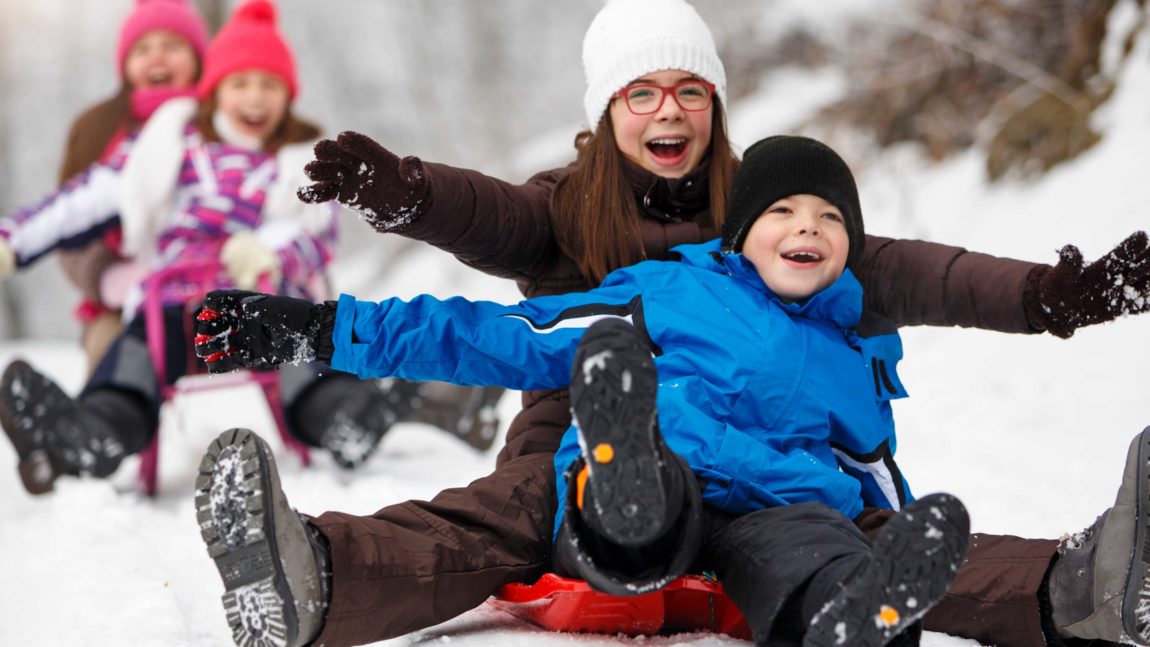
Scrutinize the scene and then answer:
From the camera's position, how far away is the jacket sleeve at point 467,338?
195 centimetres

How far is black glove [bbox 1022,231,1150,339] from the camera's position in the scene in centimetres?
198

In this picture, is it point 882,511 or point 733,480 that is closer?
point 733,480

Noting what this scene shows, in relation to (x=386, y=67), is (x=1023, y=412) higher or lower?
lower

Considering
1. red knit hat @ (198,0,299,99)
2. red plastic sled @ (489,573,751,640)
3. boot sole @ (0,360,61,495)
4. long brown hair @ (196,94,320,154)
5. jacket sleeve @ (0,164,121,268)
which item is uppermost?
red knit hat @ (198,0,299,99)

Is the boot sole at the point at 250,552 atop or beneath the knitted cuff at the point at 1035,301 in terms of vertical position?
beneath

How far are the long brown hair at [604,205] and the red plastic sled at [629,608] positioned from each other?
0.79 meters

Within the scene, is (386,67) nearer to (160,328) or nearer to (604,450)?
(160,328)

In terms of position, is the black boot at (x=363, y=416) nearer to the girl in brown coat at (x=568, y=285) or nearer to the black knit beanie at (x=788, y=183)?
the girl in brown coat at (x=568, y=285)

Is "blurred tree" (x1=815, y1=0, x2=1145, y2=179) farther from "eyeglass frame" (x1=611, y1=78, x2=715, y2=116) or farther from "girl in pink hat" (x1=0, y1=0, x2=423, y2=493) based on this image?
"girl in pink hat" (x1=0, y1=0, x2=423, y2=493)

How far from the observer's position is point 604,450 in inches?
59.9

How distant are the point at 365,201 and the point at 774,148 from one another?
841 millimetres

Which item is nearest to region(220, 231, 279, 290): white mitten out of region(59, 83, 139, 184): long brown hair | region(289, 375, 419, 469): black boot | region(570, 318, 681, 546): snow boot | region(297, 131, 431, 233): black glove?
region(289, 375, 419, 469): black boot

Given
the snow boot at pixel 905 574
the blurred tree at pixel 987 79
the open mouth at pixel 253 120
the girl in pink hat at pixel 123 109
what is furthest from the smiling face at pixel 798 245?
the blurred tree at pixel 987 79

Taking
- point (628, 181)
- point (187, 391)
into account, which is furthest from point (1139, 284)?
point (187, 391)
